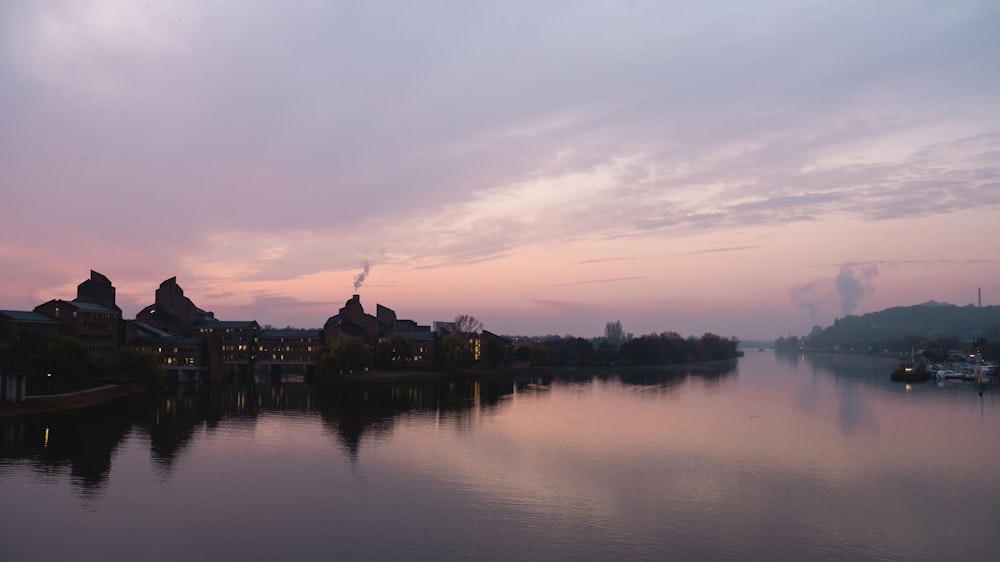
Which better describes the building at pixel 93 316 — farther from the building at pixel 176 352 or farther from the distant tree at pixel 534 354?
the distant tree at pixel 534 354

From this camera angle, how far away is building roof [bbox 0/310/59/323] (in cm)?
6419

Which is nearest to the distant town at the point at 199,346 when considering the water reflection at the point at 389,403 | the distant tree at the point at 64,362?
the distant tree at the point at 64,362

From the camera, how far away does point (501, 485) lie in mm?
28219

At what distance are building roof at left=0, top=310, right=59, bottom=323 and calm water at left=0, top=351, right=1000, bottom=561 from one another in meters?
21.5

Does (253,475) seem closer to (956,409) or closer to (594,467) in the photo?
(594,467)

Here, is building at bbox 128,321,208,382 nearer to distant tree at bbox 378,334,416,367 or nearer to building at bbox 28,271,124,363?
building at bbox 28,271,124,363

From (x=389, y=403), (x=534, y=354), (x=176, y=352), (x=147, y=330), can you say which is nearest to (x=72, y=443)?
(x=389, y=403)

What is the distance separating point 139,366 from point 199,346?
21.9m

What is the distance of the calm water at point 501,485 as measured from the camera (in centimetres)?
2080

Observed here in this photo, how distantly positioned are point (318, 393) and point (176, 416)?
69.1 ft

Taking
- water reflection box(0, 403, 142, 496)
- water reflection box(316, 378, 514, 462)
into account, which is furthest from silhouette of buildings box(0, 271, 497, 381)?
water reflection box(0, 403, 142, 496)

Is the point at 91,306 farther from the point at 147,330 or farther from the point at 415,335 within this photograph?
the point at 415,335

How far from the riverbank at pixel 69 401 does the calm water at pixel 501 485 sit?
97.0 inches

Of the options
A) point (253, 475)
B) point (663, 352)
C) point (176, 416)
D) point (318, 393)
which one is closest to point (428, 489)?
point (253, 475)
